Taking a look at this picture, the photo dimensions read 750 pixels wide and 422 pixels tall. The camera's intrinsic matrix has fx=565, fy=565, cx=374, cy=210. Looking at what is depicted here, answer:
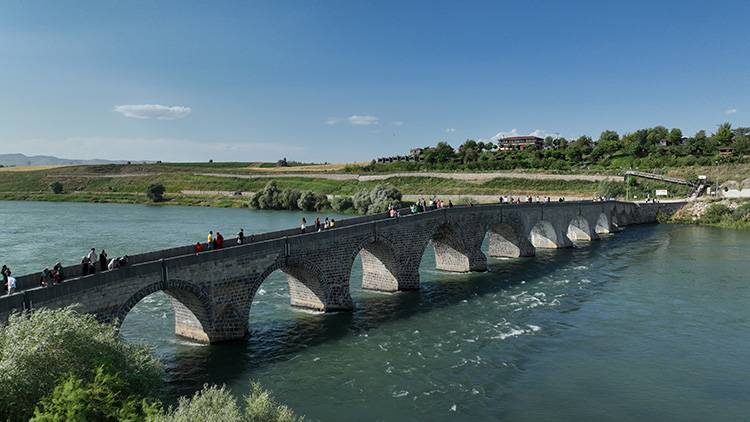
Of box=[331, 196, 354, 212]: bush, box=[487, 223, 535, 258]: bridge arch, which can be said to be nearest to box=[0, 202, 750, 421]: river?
box=[487, 223, 535, 258]: bridge arch

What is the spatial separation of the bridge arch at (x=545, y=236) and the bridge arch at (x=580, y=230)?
296 inches

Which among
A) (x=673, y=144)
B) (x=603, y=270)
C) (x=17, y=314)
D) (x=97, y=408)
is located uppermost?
(x=673, y=144)

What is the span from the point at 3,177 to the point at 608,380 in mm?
166298

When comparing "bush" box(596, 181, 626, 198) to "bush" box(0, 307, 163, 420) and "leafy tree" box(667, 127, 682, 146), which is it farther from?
"bush" box(0, 307, 163, 420)

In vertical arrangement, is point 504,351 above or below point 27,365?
below

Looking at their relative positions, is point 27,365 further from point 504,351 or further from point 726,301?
point 726,301

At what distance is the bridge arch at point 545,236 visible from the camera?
5656 centimetres

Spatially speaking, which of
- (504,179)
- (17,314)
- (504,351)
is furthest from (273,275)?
(504,179)

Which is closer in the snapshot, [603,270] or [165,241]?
[603,270]

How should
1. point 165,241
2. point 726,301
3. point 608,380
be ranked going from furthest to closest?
point 165,241 < point 726,301 < point 608,380

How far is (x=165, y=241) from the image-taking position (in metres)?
54.4

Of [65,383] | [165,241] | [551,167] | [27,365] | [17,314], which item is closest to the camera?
[65,383]

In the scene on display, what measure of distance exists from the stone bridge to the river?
1210 mm

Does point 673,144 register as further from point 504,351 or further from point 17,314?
point 17,314
